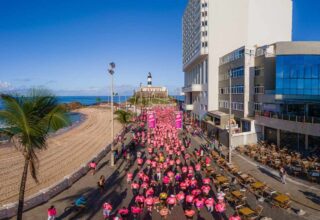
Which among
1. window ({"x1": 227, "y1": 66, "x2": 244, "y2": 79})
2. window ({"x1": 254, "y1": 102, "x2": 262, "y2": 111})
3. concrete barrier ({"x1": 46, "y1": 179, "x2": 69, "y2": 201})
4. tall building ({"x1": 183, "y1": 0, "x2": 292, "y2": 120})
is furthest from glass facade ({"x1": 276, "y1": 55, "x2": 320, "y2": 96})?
concrete barrier ({"x1": 46, "y1": 179, "x2": 69, "y2": 201})

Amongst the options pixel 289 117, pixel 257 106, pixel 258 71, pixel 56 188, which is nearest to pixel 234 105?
pixel 257 106

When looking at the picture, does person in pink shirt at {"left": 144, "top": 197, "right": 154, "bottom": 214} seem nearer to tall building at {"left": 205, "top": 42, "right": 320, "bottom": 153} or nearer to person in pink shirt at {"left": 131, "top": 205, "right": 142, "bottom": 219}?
person in pink shirt at {"left": 131, "top": 205, "right": 142, "bottom": 219}

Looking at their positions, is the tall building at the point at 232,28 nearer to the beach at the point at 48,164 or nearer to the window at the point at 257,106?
the window at the point at 257,106

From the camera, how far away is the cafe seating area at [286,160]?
2075cm

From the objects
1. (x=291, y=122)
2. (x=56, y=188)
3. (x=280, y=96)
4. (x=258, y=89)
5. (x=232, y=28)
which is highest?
(x=232, y=28)

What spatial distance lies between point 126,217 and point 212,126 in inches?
1141

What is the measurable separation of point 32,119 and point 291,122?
26.0 m

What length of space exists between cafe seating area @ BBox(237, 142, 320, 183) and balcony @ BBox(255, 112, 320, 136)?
7.64 ft

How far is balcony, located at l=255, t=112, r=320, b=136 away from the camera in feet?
80.3

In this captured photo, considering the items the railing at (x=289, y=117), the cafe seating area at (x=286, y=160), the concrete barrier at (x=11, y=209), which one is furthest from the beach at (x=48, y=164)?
the railing at (x=289, y=117)

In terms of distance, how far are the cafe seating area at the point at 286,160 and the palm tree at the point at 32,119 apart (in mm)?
19179

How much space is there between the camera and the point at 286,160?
942 inches

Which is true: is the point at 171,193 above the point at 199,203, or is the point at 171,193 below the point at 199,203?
below

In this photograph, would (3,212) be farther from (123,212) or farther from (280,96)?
(280,96)
